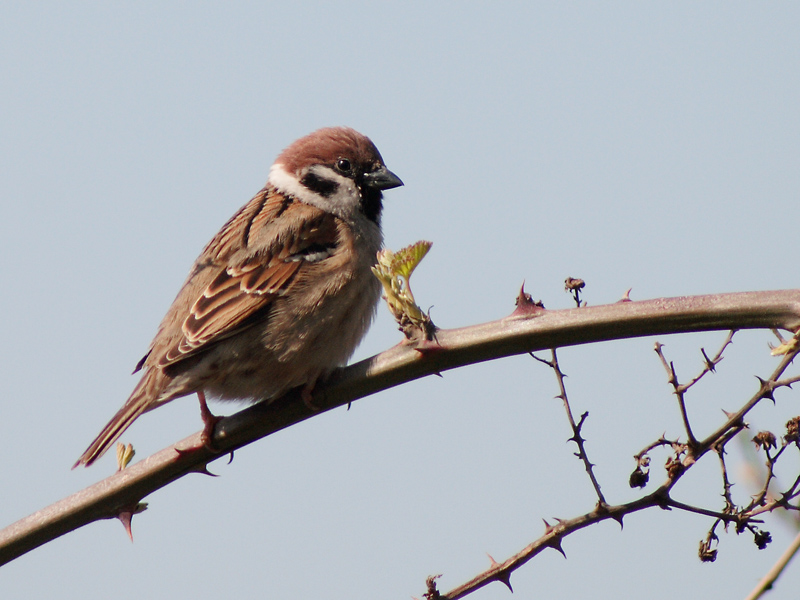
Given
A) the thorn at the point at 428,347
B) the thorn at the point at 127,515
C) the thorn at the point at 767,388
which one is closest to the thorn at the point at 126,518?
the thorn at the point at 127,515

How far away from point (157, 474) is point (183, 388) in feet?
3.56

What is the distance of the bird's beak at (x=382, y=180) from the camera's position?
4594mm

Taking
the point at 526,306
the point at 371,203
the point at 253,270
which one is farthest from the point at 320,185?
the point at 526,306

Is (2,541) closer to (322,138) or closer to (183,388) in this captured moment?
(183,388)

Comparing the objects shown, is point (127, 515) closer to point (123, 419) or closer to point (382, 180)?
point (123, 419)

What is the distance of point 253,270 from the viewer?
3859 mm

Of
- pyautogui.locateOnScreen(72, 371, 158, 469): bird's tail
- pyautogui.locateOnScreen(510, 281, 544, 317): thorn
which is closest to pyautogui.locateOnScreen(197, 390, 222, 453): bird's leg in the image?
pyautogui.locateOnScreen(72, 371, 158, 469): bird's tail

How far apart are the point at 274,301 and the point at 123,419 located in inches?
29.3

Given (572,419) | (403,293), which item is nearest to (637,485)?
(572,419)

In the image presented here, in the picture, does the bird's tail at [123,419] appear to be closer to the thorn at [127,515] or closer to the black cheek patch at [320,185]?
the thorn at [127,515]

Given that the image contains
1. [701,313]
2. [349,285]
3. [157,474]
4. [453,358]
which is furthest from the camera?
[349,285]

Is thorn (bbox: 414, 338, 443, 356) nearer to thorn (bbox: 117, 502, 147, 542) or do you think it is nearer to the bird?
thorn (bbox: 117, 502, 147, 542)

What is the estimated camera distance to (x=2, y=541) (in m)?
2.25

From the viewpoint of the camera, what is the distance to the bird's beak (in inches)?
181
